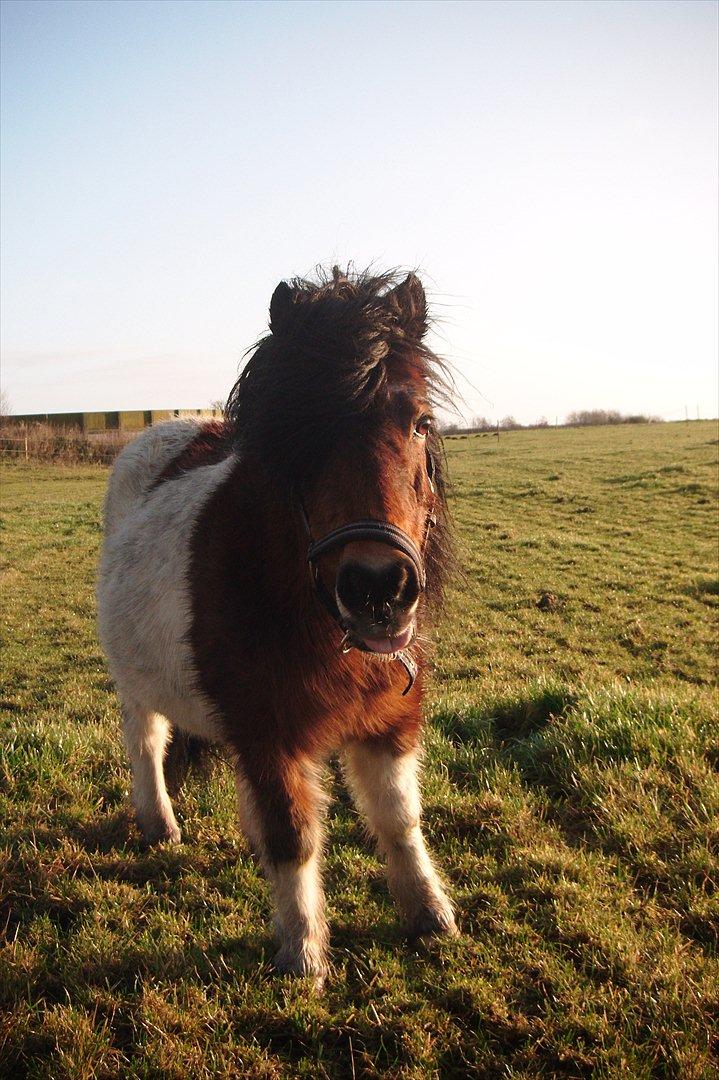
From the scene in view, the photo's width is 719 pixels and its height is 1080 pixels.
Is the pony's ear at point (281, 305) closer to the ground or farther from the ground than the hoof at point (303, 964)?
farther from the ground

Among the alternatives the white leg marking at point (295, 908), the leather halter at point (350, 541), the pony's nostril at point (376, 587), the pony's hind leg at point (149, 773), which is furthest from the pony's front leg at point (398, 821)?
the pony's hind leg at point (149, 773)

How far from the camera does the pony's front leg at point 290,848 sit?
3053 millimetres

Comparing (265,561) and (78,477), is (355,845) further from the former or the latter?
(78,477)

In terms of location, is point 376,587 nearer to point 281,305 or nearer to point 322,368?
point 322,368

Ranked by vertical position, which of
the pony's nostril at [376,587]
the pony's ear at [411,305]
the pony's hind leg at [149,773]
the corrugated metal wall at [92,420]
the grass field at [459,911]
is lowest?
the grass field at [459,911]

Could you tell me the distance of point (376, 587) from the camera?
7.87ft

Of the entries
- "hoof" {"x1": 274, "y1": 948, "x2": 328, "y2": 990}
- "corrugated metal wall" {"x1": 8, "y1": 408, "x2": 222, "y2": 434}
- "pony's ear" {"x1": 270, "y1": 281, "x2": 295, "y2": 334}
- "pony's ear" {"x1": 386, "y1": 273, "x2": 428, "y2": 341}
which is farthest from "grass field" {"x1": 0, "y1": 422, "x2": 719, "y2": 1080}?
"corrugated metal wall" {"x1": 8, "y1": 408, "x2": 222, "y2": 434}

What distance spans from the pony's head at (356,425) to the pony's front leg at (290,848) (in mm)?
932

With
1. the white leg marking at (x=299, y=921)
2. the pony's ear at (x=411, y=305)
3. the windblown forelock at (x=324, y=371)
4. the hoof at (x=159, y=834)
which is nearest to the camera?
the windblown forelock at (x=324, y=371)

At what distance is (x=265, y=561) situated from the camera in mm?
3021

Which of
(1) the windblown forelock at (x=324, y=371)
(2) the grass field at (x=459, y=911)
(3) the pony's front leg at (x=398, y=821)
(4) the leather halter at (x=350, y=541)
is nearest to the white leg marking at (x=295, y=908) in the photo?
(2) the grass field at (x=459, y=911)

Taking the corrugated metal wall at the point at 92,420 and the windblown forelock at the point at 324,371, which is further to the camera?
the corrugated metal wall at the point at 92,420

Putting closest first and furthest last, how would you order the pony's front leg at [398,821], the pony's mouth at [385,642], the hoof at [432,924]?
the pony's mouth at [385,642]
the hoof at [432,924]
the pony's front leg at [398,821]

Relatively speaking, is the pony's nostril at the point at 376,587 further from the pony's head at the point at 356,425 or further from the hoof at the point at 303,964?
the hoof at the point at 303,964
